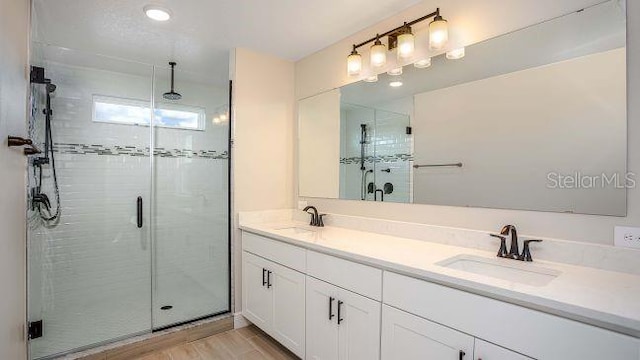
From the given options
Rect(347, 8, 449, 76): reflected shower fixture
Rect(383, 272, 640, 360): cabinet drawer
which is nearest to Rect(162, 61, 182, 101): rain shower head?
Rect(347, 8, 449, 76): reflected shower fixture

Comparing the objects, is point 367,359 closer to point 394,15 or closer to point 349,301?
point 349,301

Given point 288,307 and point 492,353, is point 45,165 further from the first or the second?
point 492,353

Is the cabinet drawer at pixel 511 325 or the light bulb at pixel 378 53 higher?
the light bulb at pixel 378 53

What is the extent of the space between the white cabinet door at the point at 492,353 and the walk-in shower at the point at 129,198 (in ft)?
6.97

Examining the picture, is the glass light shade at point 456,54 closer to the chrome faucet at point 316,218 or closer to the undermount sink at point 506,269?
the undermount sink at point 506,269

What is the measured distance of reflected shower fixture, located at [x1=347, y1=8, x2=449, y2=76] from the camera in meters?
1.82

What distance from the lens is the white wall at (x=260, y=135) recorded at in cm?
271

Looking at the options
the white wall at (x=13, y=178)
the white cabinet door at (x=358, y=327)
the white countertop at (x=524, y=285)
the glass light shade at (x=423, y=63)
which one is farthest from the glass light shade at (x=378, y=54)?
the white wall at (x=13, y=178)

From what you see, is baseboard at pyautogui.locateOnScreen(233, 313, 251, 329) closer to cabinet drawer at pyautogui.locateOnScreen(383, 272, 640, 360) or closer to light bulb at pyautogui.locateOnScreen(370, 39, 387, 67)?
cabinet drawer at pyautogui.locateOnScreen(383, 272, 640, 360)

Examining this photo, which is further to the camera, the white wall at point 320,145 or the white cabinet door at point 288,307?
the white wall at point 320,145

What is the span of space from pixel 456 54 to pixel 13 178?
7.73 ft

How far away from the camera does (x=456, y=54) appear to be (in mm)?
1851

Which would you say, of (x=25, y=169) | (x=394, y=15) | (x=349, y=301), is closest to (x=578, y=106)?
(x=394, y=15)

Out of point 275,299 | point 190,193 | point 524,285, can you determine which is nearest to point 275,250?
point 275,299
